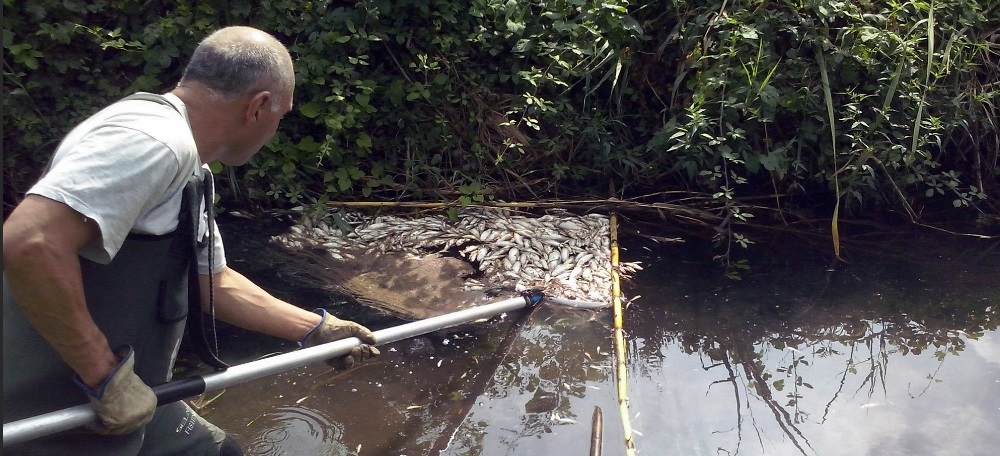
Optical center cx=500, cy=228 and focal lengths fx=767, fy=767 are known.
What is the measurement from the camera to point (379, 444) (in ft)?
9.89

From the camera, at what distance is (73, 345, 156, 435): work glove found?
1965 millimetres

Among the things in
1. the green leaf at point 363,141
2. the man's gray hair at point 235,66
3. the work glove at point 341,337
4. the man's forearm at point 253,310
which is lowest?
the work glove at point 341,337

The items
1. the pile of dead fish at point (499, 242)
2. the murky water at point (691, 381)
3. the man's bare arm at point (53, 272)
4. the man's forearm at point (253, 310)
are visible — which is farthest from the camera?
the pile of dead fish at point (499, 242)

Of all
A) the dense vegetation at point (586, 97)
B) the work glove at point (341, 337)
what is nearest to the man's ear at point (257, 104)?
the work glove at point (341, 337)

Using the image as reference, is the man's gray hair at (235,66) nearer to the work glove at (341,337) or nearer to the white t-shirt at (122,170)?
the white t-shirt at (122,170)

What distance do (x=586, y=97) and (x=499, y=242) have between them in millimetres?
1285

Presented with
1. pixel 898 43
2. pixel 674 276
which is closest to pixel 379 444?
pixel 674 276

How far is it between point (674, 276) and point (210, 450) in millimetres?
2871

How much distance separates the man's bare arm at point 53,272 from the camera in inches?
67.6

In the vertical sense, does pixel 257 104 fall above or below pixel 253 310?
above

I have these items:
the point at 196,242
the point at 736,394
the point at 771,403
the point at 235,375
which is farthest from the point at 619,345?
the point at 196,242

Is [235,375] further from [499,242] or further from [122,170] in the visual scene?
[499,242]

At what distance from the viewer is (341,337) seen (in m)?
2.98

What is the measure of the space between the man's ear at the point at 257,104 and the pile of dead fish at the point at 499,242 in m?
2.32
